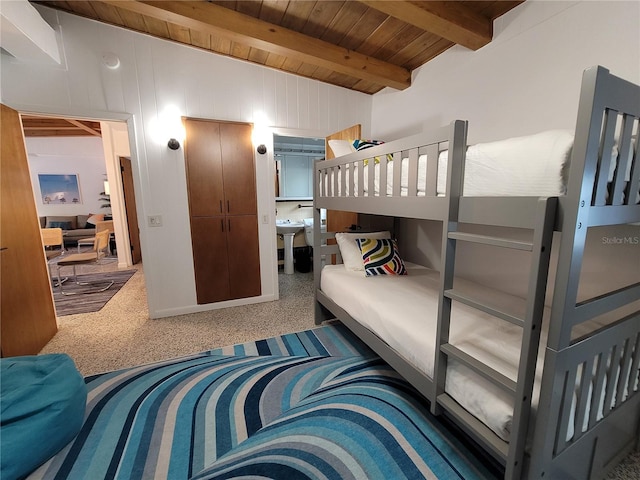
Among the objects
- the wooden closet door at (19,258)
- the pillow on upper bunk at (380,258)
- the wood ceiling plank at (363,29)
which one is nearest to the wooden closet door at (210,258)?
the wooden closet door at (19,258)

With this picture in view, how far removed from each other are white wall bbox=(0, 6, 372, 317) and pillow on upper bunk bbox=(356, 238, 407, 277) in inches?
50.7

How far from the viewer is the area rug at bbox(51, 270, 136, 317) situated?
309cm

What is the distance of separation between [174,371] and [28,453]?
0.82 m

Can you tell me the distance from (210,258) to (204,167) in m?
1.01

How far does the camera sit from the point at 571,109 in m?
1.64

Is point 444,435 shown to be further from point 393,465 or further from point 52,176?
point 52,176


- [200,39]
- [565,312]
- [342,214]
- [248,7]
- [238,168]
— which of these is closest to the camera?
[565,312]

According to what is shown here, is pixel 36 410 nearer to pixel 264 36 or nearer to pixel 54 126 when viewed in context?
pixel 264 36

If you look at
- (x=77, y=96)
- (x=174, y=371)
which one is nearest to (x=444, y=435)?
(x=174, y=371)

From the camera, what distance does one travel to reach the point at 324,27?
2.29 meters

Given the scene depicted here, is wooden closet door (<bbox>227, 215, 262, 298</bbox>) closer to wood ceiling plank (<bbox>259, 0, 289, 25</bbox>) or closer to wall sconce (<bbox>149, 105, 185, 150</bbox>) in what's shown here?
wall sconce (<bbox>149, 105, 185, 150</bbox>)

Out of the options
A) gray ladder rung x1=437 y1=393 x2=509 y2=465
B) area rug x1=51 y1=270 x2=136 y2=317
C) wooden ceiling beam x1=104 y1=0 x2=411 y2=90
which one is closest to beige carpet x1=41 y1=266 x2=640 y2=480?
area rug x1=51 y1=270 x2=136 y2=317

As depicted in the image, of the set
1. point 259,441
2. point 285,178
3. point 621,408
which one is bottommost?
point 259,441

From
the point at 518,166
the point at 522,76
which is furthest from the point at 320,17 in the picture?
the point at 518,166
